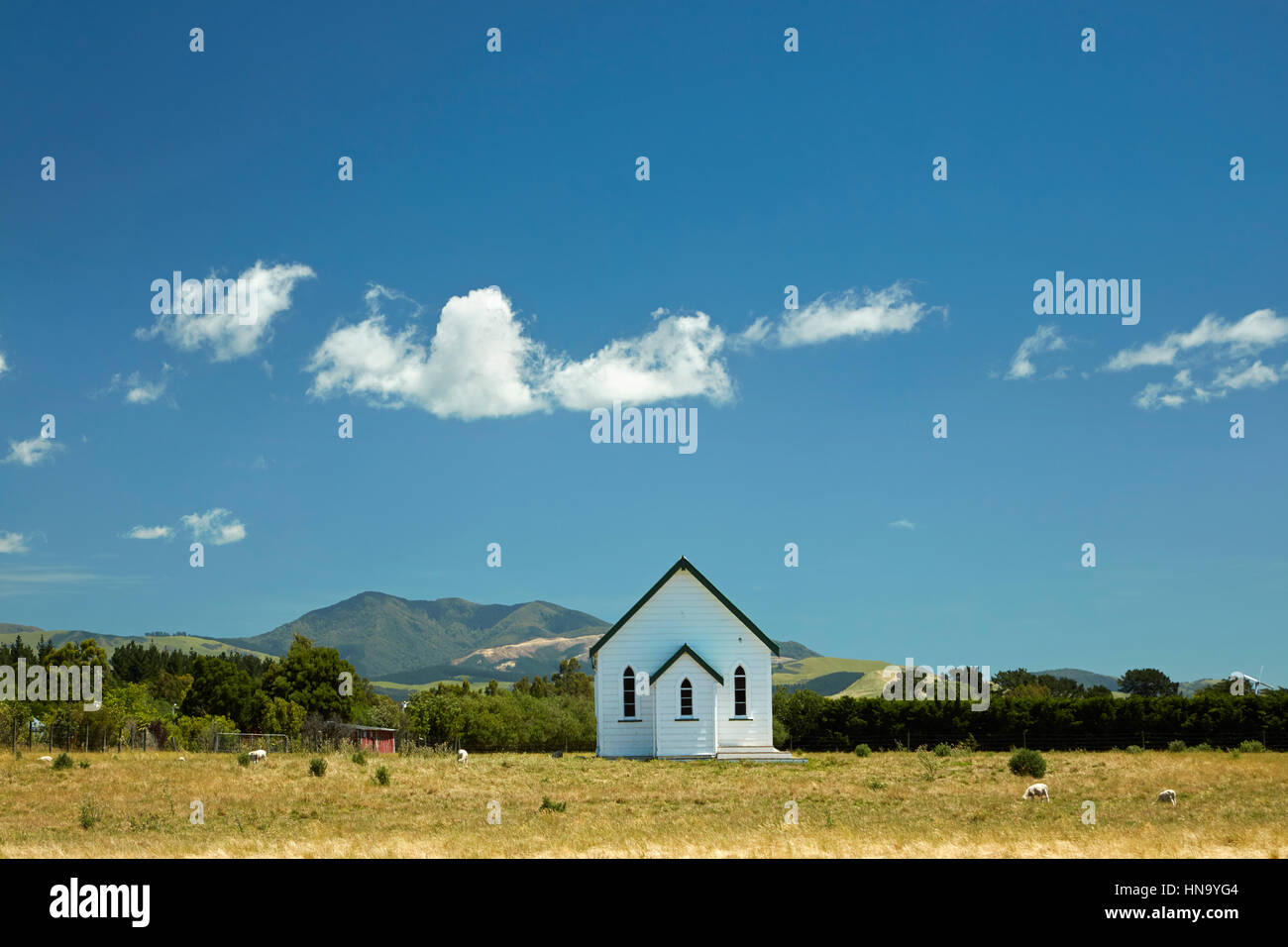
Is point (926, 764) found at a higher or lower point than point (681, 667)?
lower

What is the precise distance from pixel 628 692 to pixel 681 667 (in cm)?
314

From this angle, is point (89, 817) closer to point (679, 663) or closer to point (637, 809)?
point (637, 809)

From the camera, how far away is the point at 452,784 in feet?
101

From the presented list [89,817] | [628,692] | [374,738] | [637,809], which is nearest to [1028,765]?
[637,809]

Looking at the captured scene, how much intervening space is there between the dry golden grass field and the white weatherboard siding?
19.5 feet

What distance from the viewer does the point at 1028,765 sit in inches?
1318

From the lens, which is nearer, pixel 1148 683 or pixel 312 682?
pixel 312 682

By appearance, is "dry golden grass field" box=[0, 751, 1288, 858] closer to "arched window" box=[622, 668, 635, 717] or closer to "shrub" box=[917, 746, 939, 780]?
"shrub" box=[917, 746, 939, 780]

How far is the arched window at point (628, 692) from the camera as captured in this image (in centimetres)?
4812

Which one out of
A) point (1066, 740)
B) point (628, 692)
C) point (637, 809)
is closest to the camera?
point (637, 809)

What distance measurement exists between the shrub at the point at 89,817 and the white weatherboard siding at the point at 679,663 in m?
25.7
